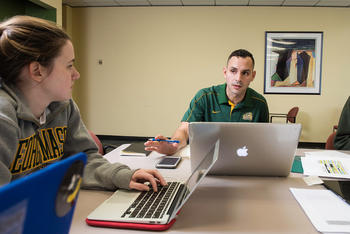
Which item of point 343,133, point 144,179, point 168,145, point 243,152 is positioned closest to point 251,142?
point 243,152

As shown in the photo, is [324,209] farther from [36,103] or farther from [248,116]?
[248,116]

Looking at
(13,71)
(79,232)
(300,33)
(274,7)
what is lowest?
(79,232)

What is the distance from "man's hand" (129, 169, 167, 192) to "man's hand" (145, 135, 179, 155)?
40 cm

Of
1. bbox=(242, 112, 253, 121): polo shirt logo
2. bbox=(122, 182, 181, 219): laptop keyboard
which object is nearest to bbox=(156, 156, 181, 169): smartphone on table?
bbox=(122, 182, 181, 219): laptop keyboard

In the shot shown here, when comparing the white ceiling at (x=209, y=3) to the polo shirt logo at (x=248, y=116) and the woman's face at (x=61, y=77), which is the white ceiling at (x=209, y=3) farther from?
the woman's face at (x=61, y=77)

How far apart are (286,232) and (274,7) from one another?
484 cm

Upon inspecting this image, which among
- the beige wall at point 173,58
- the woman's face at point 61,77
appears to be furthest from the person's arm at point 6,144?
the beige wall at point 173,58

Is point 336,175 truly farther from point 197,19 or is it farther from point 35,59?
point 197,19

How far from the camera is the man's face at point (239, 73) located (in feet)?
6.02

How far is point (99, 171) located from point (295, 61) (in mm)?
4586

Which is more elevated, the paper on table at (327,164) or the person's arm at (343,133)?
the person's arm at (343,133)

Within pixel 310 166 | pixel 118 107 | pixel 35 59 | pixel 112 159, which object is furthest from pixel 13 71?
pixel 118 107

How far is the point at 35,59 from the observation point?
840 mm

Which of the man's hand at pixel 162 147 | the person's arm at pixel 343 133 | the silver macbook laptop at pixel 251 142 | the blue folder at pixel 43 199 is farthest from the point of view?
the person's arm at pixel 343 133
